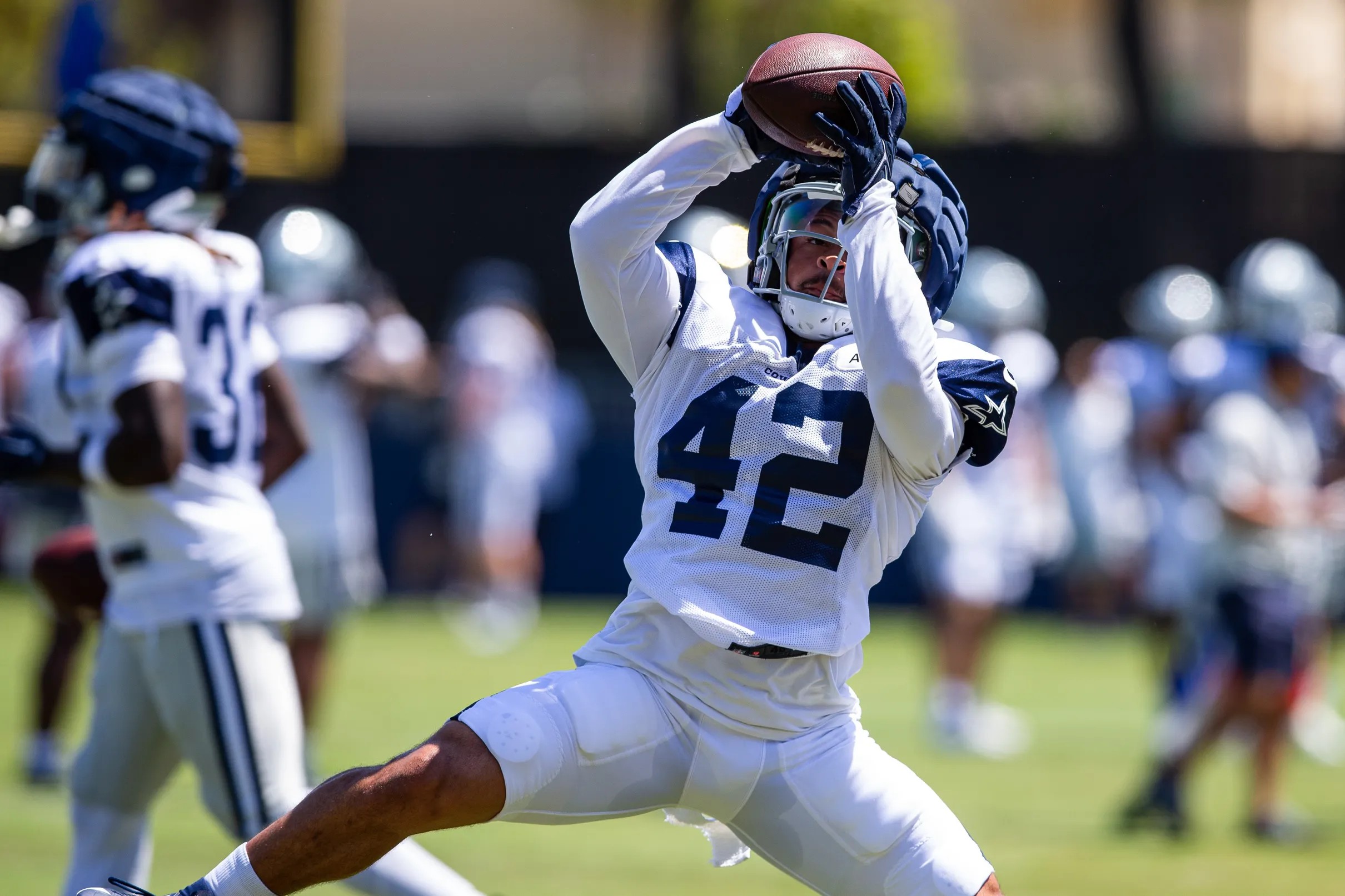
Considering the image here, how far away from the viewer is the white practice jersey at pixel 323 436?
7105 millimetres

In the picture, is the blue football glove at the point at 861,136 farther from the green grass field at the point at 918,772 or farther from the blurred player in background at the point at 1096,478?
the blurred player in background at the point at 1096,478

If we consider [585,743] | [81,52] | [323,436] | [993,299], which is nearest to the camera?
[585,743]

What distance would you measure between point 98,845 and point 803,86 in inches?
86.7

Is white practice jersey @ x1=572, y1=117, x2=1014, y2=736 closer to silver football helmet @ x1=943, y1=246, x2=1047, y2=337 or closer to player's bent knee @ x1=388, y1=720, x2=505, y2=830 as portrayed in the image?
player's bent knee @ x1=388, y1=720, x2=505, y2=830

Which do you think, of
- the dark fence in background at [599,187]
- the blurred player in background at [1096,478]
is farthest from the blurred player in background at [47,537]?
the blurred player in background at [1096,478]

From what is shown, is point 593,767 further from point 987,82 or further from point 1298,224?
point 987,82

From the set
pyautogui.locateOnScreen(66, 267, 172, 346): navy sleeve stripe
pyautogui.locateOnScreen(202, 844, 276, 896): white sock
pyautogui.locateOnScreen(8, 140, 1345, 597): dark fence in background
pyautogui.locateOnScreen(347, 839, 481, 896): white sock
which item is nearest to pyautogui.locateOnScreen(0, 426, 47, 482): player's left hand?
pyautogui.locateOnScreen(66, 267, 172, 346): navy sleeve stripe

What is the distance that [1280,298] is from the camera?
23.3 ft

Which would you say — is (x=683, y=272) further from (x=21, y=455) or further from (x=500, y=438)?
(x=500, y=438)

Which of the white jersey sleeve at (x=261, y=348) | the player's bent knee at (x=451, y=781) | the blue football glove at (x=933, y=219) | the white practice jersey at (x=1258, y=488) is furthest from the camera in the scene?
the white practice jersey at (x=1258, y=488)

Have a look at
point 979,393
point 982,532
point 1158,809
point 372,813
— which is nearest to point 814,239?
point 979,393

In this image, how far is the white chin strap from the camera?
3.26 m

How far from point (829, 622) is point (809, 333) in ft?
1.70

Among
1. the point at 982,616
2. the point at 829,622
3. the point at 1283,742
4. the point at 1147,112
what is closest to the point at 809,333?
the point at 829,622
